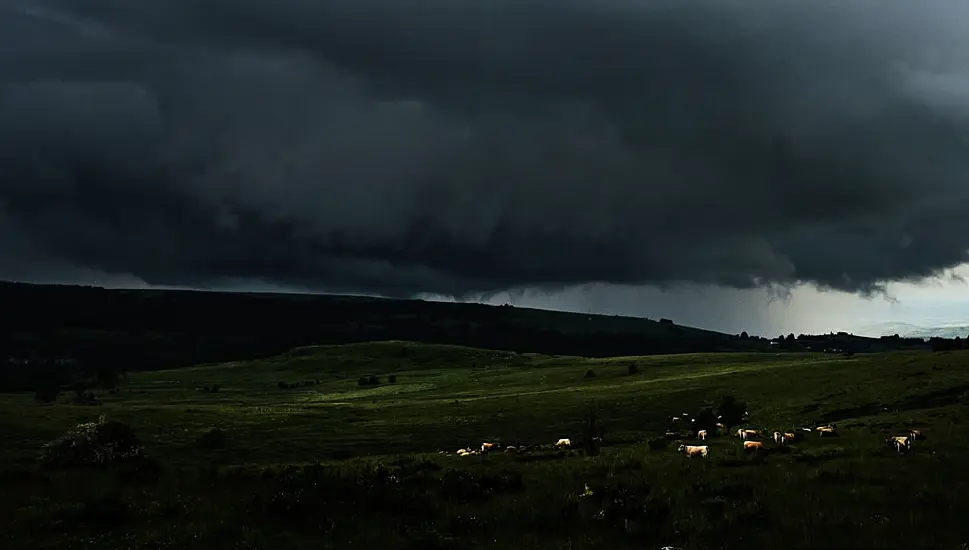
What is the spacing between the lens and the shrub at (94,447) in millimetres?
35094

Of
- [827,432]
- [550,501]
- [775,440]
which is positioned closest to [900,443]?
[775,440]

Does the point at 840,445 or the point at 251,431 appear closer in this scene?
the point at 840,445

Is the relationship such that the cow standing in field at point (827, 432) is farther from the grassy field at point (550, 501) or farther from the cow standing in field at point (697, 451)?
the cow standing in field at point (697, 451)

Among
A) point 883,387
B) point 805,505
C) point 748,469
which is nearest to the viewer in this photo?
point 805,505

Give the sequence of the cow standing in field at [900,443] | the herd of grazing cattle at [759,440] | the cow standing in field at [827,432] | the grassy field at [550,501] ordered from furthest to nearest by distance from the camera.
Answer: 1. the cow standing in field at [827,432]
2. the herd of grazing cattle at [759,440]
3. the cow standing in field at [900,443]
4. the grassy field at [550,501]

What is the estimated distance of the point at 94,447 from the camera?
120ft

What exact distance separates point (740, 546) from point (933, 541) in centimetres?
374

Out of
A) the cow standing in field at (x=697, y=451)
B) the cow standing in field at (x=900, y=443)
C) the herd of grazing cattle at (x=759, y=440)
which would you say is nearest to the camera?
the cow standing in field at (x=900, y=443)

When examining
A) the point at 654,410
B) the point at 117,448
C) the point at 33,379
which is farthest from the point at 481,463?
the point at 33,379

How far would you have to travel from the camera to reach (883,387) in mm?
64188

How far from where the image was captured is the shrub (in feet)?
115

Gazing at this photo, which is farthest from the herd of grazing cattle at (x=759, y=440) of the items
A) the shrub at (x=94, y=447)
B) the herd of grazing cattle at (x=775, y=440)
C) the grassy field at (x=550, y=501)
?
the shrub at (x=94, y=447)

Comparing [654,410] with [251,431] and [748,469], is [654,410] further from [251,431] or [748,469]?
[748,469]

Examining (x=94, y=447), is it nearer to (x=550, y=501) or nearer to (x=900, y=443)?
(x=550, y=501)
